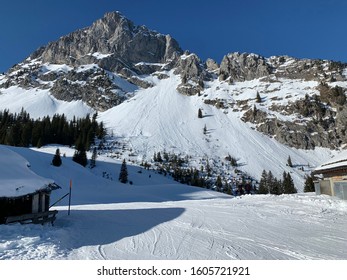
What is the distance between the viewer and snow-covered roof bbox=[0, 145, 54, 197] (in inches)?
506

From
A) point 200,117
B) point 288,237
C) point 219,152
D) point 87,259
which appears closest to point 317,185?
point 288,237

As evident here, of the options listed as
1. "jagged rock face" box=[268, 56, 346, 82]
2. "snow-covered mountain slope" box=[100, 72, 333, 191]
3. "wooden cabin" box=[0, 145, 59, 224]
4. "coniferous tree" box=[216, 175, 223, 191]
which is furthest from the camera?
"jagged rock face" box=[268, 56, 346, 82]

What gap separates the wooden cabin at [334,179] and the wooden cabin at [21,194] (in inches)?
862

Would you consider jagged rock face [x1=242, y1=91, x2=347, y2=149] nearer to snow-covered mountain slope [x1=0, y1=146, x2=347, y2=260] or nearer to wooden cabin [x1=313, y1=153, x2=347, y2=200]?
wooden cabin [x1=313, y1=153, x2=347, y2=200]

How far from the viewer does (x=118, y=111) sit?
500 feet

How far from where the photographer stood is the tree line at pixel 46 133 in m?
81.0

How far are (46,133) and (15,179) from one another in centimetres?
8456

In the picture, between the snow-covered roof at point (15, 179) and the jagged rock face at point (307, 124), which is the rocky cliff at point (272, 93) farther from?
the snow-covered roof at point (15, 179)

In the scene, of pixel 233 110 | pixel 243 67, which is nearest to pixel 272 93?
pixel 233 110

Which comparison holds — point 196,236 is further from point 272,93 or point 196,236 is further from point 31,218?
point 272,93


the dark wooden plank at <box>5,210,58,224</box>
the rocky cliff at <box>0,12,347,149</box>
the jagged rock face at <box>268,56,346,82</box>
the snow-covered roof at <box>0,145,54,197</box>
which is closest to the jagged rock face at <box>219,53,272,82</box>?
the rocky cliff at <box>0,12,347,149</box>

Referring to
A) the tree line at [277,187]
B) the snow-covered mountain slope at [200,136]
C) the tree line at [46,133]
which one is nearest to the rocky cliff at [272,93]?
the snow-covered mountain slope at [200,136]

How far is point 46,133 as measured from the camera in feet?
296
